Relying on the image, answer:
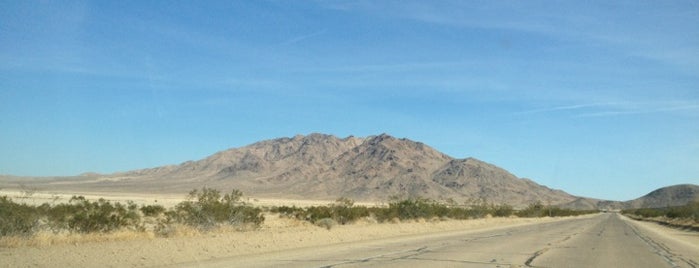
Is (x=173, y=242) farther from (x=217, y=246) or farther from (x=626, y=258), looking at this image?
(x=626, y=258)

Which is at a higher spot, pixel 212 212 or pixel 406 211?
pixel 406 211

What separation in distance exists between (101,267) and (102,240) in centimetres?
768

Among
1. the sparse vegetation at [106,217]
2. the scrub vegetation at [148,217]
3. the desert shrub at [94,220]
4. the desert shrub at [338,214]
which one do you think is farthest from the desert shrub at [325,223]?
the desert shrub at [94,220]

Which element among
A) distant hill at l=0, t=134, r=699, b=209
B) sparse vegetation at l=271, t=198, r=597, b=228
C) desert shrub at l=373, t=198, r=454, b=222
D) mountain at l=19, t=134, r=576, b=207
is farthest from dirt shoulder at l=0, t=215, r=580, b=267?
mountain at l=19, t=134, r=576, b=207

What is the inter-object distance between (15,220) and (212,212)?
11.5m

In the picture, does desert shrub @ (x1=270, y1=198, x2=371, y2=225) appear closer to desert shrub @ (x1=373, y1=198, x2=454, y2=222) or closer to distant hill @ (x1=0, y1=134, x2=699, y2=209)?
desert shrub @ (x1=373, y1=198, x2=454, y2=222)

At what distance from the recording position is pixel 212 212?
32.1m

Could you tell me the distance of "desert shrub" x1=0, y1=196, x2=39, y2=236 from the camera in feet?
69.5

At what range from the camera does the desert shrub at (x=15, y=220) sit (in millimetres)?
21188

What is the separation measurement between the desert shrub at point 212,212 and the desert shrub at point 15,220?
874cm

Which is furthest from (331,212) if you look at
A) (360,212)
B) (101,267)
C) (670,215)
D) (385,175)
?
(385,175)

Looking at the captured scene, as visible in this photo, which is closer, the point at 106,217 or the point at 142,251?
the point at 142,251

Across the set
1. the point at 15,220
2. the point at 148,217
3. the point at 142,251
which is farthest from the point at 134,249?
the point at 148,217

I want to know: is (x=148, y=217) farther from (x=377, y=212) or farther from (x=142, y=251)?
(x=142, y=251)
